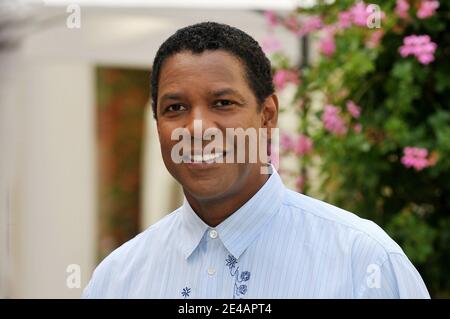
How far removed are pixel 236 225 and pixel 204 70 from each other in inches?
10.9

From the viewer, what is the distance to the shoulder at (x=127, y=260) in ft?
5.49

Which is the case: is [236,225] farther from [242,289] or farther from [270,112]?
[270,112]

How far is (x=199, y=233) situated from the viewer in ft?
5.32

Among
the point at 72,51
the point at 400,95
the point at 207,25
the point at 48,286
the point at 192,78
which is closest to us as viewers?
the point at 192,78

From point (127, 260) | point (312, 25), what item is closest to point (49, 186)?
point (312, 25)

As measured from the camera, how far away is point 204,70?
1521mm

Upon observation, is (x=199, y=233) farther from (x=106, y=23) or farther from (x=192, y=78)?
(x=106, y=23)

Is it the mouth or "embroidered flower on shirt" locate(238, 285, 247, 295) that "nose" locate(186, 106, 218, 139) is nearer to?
the mouth

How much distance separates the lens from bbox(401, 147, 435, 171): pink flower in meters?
2.82

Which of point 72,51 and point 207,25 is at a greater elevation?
point 72,51

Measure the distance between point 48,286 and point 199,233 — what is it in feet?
10.7

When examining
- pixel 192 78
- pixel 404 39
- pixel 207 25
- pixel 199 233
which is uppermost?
pixel 404 39
